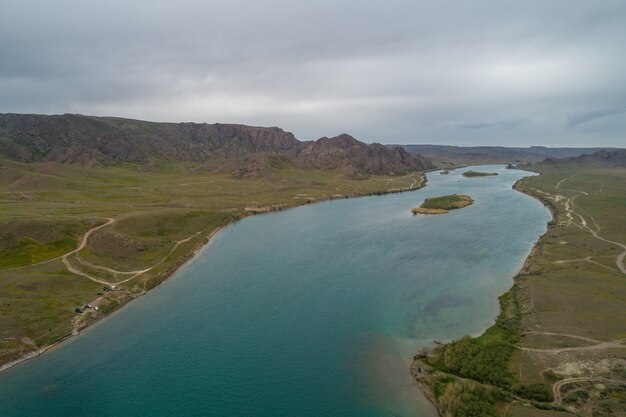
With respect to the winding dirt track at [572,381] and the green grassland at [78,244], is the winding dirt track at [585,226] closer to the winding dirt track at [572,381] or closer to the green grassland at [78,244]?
the winding dirt track at [572,381]

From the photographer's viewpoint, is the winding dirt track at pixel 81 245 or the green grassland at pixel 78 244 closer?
the green grassland at pixel 78 244

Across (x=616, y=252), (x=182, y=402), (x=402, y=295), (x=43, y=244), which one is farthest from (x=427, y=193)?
(x=182, y=402)

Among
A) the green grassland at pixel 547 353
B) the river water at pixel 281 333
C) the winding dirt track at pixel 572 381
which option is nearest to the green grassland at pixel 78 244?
the river water at pixel 281 333

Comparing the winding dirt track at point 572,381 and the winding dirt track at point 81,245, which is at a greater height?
the winding dirt track at point 81,245

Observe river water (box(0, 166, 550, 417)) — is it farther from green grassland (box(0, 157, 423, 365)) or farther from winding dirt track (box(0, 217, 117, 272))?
winding dirt track (box(0, 217, 117, 272))

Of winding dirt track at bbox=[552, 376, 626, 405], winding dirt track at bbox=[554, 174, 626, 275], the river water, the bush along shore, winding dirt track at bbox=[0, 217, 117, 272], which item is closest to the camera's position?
the bush along shore

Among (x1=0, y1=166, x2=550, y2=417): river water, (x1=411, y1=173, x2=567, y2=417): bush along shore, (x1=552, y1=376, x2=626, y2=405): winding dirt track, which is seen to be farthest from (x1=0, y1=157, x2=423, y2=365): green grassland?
(x1=552, y1=376, x2=626, y2=405): winding dirt track

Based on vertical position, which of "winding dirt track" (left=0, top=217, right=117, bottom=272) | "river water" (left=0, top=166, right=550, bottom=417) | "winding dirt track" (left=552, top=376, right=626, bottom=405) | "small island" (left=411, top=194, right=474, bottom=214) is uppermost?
"small island" (left=411, top=194, right=474, bottom=214)

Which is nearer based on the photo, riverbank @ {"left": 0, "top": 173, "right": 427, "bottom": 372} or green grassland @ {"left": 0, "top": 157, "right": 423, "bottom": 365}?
riverbank @ {"left": 0, "top": 173, "right": 427, "bottom": 372}
